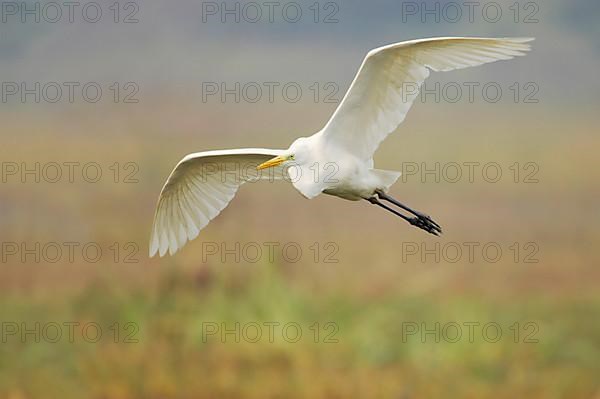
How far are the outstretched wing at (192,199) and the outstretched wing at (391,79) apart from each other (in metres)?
0.90

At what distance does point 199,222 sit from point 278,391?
260 inches

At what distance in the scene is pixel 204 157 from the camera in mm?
5391

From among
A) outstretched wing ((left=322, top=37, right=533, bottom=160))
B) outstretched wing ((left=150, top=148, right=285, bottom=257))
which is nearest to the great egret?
outstretched wing ((left=322, top=37, right=533, bottom=160))

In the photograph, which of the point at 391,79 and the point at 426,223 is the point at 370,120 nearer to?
the point at 391,79

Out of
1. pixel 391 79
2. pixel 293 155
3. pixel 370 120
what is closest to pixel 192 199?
pixel 293 155

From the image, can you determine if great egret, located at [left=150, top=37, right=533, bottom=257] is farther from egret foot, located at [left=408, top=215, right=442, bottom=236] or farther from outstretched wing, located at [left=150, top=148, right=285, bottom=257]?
outstretched wing, located at [left=150, top=148, right=285, bottom=257]

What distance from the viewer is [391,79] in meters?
4.71

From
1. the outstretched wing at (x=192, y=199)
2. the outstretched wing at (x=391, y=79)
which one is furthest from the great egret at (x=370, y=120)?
the outstretched wing at (x=192, y=199)

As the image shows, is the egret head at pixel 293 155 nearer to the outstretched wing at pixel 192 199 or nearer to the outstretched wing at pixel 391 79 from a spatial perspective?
the outstretched wing at pixel 391 79

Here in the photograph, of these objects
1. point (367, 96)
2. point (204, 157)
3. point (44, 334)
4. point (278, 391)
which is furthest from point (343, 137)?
point (44, 334)

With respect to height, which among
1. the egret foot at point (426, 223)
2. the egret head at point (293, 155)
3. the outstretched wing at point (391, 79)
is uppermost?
the outstretched wing at point (391, 79)

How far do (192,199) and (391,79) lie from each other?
157 cm

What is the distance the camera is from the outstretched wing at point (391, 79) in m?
4.41

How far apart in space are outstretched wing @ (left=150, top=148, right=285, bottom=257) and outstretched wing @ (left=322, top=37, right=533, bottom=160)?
90 cm
